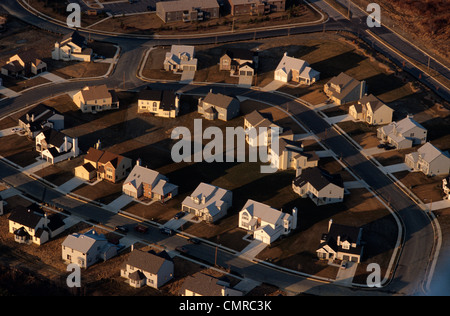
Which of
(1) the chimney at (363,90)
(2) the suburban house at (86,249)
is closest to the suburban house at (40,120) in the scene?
(2) the suburban house at (86,249)

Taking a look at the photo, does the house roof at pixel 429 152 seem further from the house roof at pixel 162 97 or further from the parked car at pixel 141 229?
the parked car at pixel 141 229

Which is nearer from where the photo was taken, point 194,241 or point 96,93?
point 194,241

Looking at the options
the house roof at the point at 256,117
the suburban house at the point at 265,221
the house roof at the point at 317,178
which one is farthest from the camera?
the house roof at the point at 256,117

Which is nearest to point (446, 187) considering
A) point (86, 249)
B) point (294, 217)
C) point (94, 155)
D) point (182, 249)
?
point (294, 217)

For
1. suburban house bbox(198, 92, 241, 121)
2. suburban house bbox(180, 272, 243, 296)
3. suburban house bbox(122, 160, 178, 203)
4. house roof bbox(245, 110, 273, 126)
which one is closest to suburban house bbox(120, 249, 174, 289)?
suburban house bbox(180, 272, 243, 296)

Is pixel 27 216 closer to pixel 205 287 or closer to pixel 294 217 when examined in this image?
pixel 205 287

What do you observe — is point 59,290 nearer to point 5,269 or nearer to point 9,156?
point 5,269

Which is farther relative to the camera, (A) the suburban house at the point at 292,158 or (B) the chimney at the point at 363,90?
(B) the chimney at the point at 363,90
